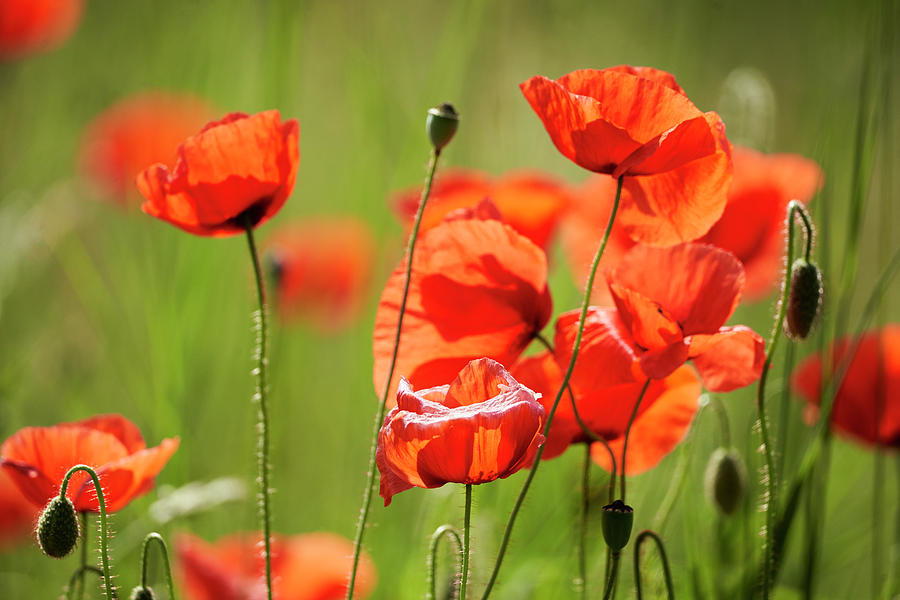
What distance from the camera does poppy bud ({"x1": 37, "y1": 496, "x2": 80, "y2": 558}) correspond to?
1.33ft

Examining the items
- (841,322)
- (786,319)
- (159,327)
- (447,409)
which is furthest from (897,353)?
(159,327)

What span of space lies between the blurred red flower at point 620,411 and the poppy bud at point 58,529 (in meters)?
0.21

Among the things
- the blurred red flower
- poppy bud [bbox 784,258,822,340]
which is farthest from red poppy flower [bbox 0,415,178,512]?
poppy bud [bbox 784,258,822,340]

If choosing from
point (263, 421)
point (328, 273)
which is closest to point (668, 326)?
point (263, 421)

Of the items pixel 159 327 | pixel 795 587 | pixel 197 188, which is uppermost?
pixel 197 188

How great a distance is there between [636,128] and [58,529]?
294 millimetres

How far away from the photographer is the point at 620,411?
1.73ft

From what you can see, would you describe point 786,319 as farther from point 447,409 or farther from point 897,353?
point 897,353

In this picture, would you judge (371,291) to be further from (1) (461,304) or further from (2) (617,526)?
(2) (617,526)

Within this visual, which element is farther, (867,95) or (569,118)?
(867,95)

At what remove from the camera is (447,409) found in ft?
1.31

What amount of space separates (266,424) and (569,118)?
0.63 feet

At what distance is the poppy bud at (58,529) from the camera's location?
1.33ft

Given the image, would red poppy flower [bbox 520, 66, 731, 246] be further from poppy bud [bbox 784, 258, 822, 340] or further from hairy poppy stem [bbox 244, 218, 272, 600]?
hairy poppy stem [bbox 244, 218, 272, 600]
